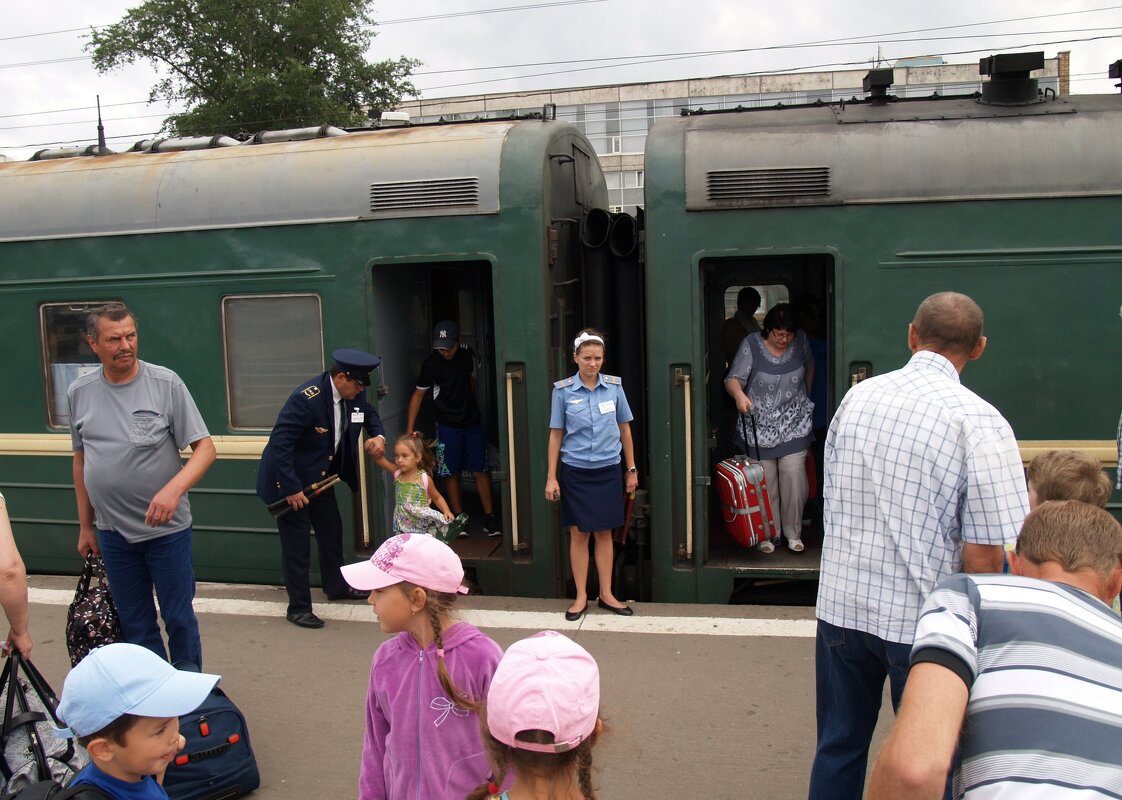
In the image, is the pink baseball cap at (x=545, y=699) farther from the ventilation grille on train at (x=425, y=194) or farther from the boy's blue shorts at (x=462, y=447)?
the boy's blue shorts at (x=462, y=447)

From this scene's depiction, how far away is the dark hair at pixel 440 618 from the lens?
233 cm

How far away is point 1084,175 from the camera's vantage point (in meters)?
5.04

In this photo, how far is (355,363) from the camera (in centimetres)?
525

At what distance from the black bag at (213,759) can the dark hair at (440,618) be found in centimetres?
153

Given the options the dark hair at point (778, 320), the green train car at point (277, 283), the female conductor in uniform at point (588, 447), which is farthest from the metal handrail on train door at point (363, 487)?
the dark hair at point (778, 320)

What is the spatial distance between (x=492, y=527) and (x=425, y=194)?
2303mm

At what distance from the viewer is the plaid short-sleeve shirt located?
106 inches

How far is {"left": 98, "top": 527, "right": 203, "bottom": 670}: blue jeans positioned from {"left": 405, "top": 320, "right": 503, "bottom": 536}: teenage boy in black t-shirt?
230 cm

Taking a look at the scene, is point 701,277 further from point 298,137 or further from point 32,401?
point 32,401

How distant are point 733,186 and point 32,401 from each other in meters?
4.89

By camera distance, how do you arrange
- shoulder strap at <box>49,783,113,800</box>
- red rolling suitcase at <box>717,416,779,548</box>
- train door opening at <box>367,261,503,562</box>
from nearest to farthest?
shoulder strap at <box>49,783,113,800</box>, red rolling suitcase at <box>717,416,779,548</box>, train door opening at <box>367,261,503,562</box>

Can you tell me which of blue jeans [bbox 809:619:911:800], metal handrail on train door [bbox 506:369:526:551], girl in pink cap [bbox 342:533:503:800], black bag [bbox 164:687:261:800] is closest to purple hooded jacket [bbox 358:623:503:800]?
girl in pink cap [bbox 342:533:503:800]

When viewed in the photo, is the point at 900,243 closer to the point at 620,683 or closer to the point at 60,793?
the point at 620,683

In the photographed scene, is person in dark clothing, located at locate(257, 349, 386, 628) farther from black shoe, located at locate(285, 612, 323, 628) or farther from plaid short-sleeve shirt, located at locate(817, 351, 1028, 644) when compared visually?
plaid short-sleeve shirt, located at locate(817, 351, 1028, 644)
